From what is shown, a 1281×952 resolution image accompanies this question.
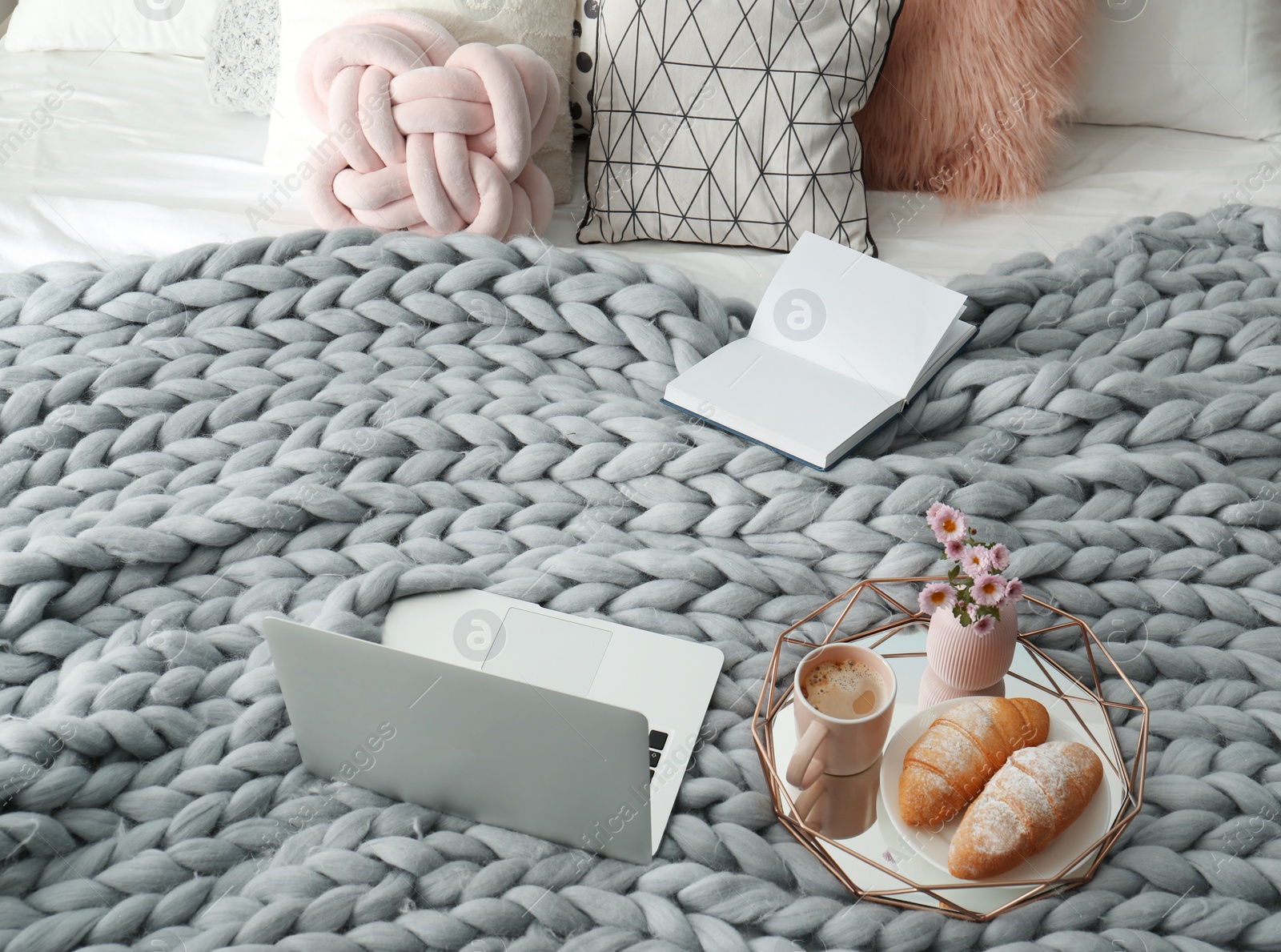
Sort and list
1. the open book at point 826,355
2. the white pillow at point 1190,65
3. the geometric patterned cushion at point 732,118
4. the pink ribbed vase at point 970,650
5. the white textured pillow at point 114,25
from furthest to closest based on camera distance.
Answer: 1. the white textured pillow at point 114,25
2. the white pillow at point 1190,65
3. the geometric patterned cushion at point 732,118
4. the open book at point 826,355
5. the pink ribbed vase at point 970,650

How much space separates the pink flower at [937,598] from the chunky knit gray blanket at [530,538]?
11 centimetres

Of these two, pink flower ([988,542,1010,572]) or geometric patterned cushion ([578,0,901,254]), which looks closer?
pink flower ([988,542,1010,572])

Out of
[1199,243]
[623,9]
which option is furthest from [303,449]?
[1199,243]

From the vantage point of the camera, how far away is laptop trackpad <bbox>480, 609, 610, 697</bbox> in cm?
80

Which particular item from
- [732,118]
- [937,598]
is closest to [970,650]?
[937,598]

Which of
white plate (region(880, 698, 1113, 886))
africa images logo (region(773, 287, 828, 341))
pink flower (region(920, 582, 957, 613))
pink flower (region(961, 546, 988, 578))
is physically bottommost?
white plate (region(880, 698, 1113, 886))

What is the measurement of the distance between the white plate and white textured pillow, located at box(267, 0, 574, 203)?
92cm

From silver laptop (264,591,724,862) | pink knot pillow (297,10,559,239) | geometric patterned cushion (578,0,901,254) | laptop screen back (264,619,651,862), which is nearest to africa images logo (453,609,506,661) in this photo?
silver laptop (264,591,724,862)

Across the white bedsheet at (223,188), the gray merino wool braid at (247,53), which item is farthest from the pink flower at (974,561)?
the gray merino wool braid at (247,53)

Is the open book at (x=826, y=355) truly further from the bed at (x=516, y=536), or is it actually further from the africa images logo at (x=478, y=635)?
the africa images logo at (x=478, y=635)

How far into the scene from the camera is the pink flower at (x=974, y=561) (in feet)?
2.34

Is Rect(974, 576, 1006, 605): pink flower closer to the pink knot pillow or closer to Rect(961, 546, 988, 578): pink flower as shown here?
Rect(961, 546, 988, 578): pink flower


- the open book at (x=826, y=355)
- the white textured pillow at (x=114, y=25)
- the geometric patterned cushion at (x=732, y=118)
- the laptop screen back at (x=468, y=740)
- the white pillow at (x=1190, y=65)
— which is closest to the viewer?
the laptop screen back at (x=468, y=740)

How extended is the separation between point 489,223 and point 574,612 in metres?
0.54
